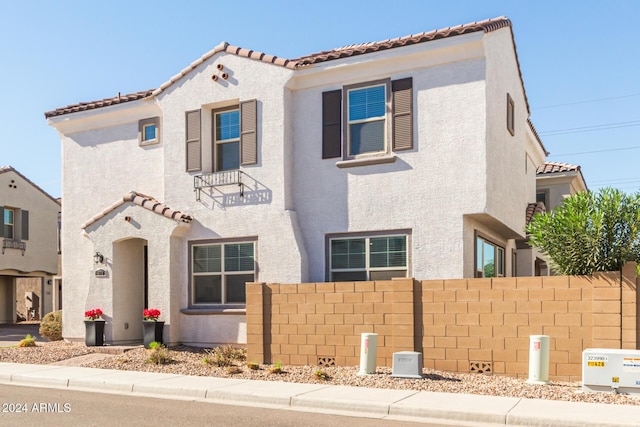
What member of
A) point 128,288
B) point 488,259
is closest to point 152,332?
point 128,288

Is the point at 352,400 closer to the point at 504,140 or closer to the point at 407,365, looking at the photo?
the point at 407,365

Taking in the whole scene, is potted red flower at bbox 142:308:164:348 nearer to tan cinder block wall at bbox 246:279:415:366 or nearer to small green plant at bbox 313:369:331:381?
tan cinder block wall at bbox 246:279:415:366

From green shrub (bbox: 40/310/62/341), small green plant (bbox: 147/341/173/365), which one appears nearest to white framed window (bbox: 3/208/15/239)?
green shrub (bbox: 40/310/62/341)

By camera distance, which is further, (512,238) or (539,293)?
(512,238)

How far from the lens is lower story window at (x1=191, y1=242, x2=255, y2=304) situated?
→ 54.4ft

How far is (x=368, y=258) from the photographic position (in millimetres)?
15367

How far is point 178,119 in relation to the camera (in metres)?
17.6

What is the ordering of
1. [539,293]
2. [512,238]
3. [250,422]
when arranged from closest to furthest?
[250,422], [539,293], [512,238]

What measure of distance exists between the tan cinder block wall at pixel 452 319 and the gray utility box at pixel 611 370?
2.60 ft

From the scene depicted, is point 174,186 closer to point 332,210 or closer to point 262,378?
point 332,210

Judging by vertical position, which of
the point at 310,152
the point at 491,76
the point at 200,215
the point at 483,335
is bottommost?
the point at 483,335

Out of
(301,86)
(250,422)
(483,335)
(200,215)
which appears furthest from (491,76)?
(250,422)

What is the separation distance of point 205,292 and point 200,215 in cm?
195

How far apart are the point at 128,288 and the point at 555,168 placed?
1652 centimetres
